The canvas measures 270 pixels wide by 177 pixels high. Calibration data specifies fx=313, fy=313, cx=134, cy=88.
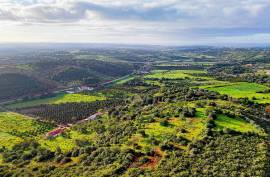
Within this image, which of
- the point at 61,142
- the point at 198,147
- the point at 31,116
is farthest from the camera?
the point at 31,116

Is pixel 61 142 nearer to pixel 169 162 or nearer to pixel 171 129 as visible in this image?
pixel 171 129

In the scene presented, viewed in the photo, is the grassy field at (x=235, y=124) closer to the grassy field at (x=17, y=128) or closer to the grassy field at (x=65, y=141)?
the grassy field at (x=65, y=141)

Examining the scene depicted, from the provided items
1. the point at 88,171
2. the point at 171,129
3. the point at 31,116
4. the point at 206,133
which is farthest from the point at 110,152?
the point at 31,116

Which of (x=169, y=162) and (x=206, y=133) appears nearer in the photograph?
(x=169, y=162)

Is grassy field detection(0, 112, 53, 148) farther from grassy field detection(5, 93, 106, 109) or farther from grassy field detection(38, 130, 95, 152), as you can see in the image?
grassy field detection(5, 93, 106, 109)

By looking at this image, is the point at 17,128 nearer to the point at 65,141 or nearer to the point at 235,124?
the point at 65,141

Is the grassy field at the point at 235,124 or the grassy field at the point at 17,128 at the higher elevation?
the grassy field at the point at 235,124

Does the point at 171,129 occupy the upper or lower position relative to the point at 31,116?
upper

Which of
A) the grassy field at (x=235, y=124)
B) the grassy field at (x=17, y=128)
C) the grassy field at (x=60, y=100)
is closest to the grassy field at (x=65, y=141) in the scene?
the grassy field at (x=17, y=128)

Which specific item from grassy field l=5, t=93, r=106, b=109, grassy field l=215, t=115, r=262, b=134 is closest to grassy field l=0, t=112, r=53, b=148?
grassy field l=5, t=93, r=106, b=109
